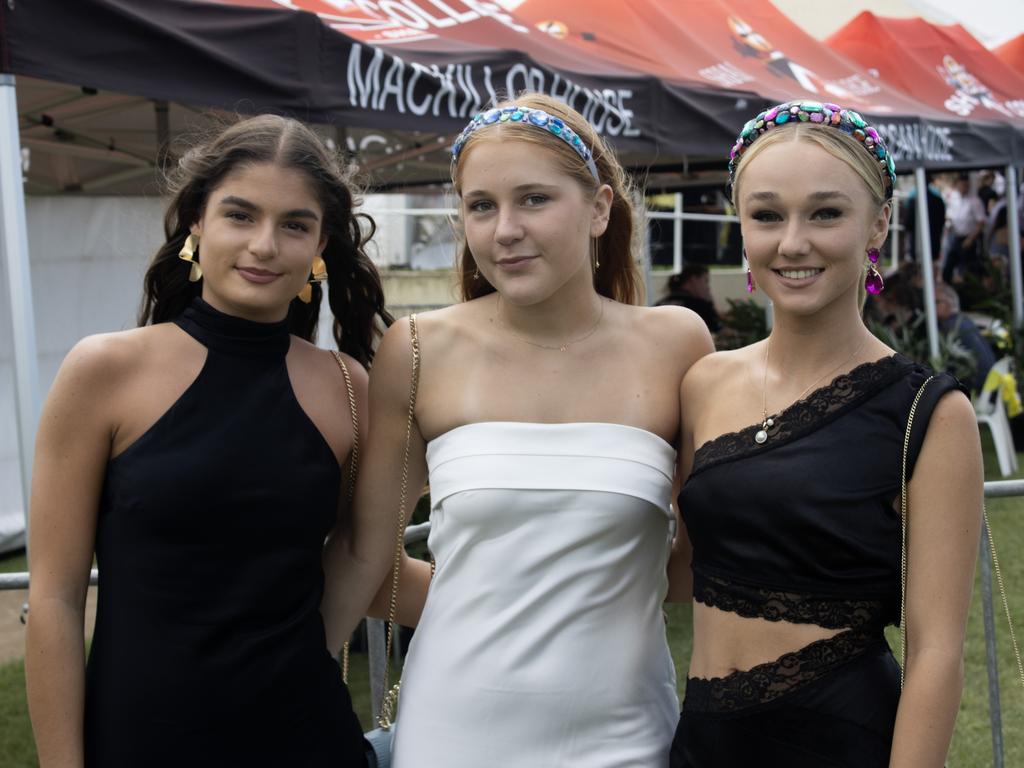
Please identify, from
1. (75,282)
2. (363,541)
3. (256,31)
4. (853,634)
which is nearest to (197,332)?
(363,541)

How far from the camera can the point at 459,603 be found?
2049mm

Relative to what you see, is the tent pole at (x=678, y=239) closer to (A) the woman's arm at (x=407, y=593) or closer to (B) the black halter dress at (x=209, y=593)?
(A) the woman's arm at (x=407, y=593)

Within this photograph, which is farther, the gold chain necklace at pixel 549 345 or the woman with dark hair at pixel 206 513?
the gold chain necklace at pixel 549 345

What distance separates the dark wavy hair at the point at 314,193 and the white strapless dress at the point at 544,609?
502 millimetres

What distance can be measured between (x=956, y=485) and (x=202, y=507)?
1.21 metres

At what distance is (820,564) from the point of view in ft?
5.83

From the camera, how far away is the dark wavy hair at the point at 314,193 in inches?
81.4

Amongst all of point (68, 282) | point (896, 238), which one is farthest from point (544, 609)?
point (896, 238)

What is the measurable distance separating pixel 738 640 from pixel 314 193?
3.67 feet

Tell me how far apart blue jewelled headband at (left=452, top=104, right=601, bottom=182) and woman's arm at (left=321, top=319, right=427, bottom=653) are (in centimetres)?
42

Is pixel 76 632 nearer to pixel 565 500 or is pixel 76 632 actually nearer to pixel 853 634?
pixel 565 500

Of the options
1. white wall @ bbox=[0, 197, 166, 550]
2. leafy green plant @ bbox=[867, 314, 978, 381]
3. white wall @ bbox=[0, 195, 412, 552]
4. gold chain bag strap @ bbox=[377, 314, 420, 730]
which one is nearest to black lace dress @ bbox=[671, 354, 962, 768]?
gold chain bag strap @ bbox=[377, 314, 420, 730]

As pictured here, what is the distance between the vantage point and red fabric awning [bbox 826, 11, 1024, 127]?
12008 millimetres

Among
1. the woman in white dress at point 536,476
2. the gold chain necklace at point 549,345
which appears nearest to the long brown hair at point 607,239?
the woman in white dress at point 536,476
